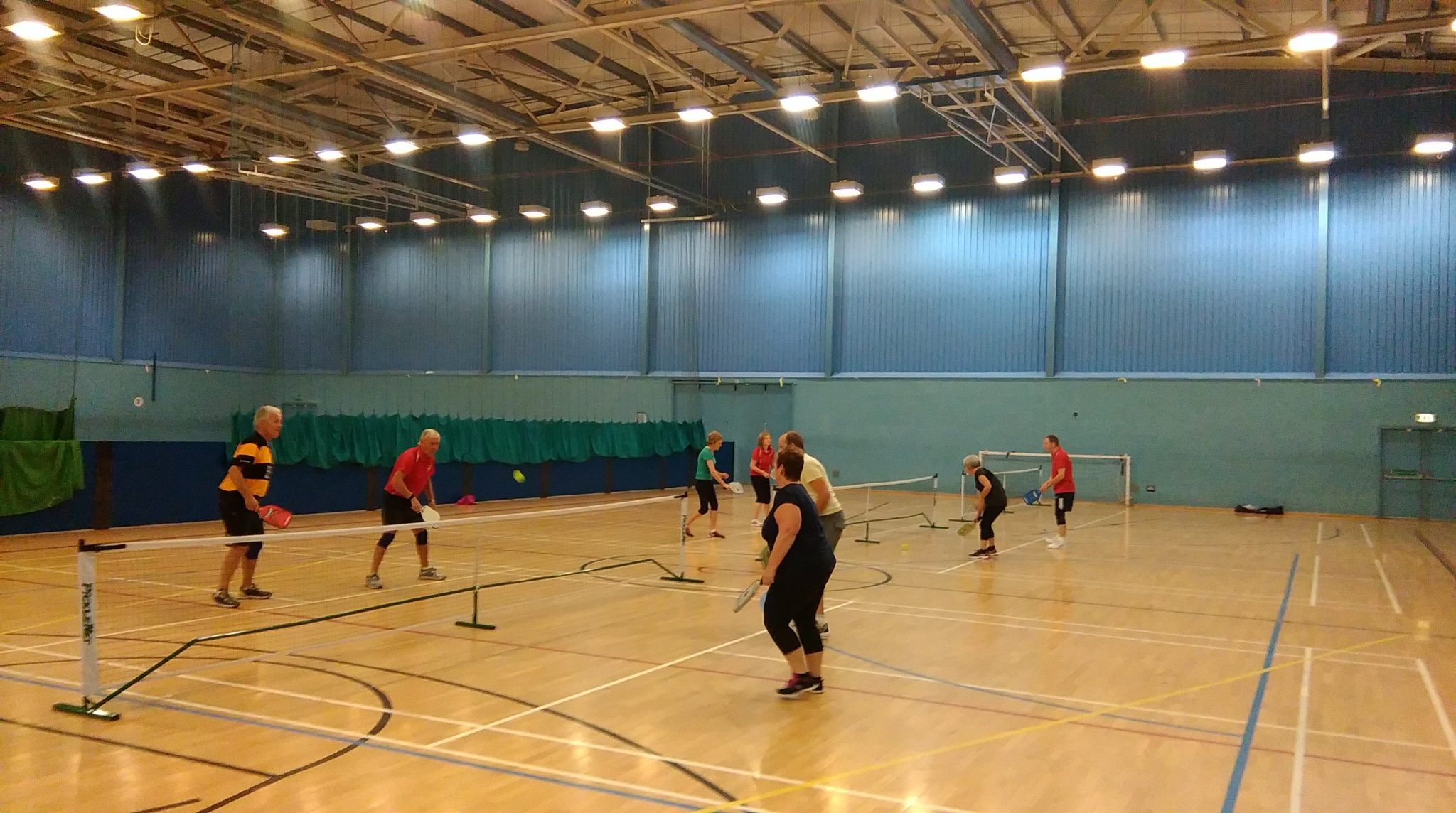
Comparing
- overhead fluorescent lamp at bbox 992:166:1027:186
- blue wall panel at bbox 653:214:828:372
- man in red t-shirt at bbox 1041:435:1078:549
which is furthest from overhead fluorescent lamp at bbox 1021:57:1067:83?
blue wall panel at bbox 653:214:828:372

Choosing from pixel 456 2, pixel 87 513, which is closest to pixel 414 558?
pixel 87 513

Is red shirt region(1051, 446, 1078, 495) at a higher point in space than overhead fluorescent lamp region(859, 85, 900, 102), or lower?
lower

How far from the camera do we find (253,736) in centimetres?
609

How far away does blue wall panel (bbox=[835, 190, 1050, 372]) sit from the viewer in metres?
28.8

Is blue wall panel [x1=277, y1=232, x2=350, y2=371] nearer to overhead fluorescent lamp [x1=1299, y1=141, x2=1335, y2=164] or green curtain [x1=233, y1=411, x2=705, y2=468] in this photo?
Result: green curtain [x1=233, y1=411, x2=705, y2=468]

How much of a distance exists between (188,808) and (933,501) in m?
22.8

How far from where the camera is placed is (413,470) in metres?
11.6

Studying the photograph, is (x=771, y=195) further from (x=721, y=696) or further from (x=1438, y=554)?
(x=721, y=696)

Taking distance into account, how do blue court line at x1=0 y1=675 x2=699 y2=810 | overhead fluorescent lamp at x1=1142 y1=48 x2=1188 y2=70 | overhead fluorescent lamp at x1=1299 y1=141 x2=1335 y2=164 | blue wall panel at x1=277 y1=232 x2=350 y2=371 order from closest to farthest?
1. blue court line at x1=0 y1=675 x2=699 y2=810
2. overhead fluorescent lamp at x1=1142 y1=48 x2=1188 y2=70
3. overhead fluorescent lamp at x1=1299 y1=141 x2=1335 y2=164
4. blue wall panel at x1=277 y1=232 x2=350 y2=371

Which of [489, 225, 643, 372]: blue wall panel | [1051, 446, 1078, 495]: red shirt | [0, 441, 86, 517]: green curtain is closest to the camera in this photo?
[0, 441, 86, 517]: green curtain

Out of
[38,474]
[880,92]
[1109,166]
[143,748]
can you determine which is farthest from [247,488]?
[1109,166]

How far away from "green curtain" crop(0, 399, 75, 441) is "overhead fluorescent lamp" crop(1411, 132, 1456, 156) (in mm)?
26642

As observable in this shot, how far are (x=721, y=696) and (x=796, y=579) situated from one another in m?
1.06

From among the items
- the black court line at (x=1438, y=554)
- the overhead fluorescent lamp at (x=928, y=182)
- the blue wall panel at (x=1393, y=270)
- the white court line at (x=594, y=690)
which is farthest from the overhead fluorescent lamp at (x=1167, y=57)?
the white court line at (x=594, y=690)
